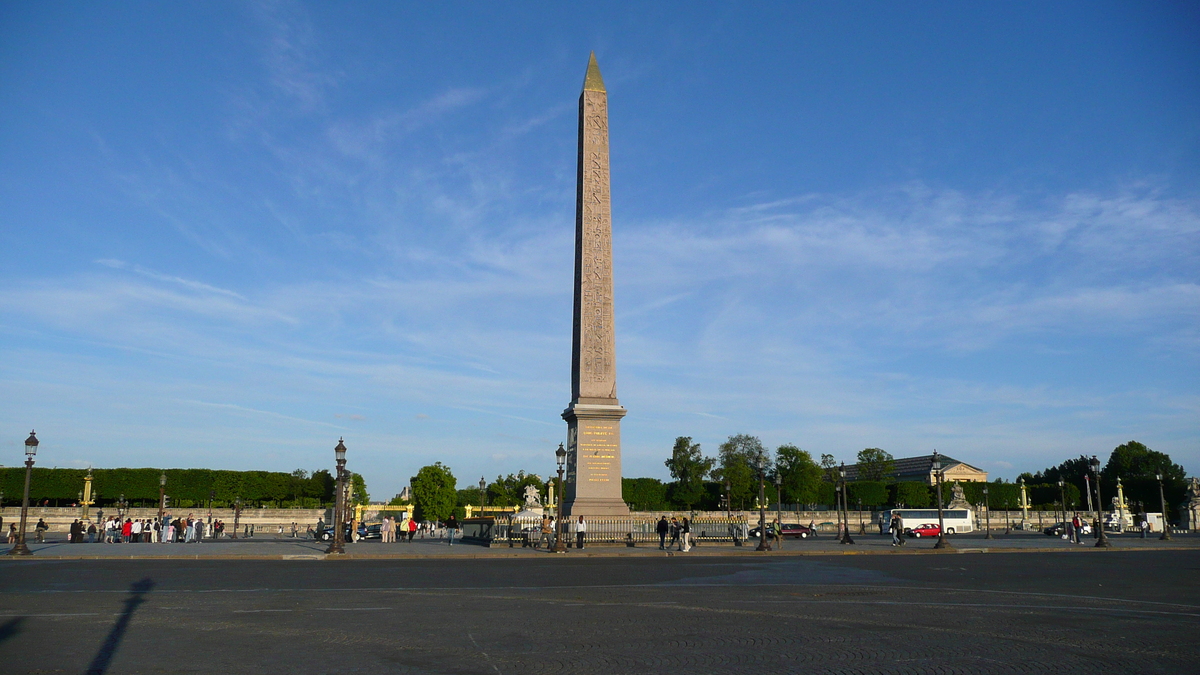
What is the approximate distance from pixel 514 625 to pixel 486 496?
328ft

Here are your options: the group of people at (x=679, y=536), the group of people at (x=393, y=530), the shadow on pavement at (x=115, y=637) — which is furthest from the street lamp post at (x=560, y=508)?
the shadow on pavement at (x=115, y=637)

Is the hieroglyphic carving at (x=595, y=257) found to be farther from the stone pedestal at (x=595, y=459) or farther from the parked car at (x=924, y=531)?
the parked car at (x=924, y=531)

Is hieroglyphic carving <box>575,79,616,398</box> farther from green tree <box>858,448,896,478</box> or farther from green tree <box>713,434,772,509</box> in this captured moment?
green tree <box>858,448,896,478</box>

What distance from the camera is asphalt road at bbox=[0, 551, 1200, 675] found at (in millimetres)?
7852

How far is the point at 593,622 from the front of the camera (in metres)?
10.7

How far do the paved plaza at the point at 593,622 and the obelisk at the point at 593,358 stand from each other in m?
11.2

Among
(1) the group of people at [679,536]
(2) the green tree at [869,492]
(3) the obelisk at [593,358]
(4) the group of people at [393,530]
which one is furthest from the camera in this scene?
(2) the green tree at [869,492]

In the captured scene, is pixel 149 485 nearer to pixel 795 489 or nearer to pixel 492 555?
pixel 492 555

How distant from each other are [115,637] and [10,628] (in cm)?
168

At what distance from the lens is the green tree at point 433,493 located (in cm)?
7819

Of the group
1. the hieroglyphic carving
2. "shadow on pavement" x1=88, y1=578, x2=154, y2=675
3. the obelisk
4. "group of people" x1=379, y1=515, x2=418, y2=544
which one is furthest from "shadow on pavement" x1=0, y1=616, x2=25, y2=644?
"group of people" x1=379, y1=515, x2=418, y2=544

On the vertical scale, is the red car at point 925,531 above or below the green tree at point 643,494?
below

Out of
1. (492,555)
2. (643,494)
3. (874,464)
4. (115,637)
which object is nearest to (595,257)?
(492,555)

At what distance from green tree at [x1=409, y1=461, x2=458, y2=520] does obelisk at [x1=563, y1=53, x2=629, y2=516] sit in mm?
47472
